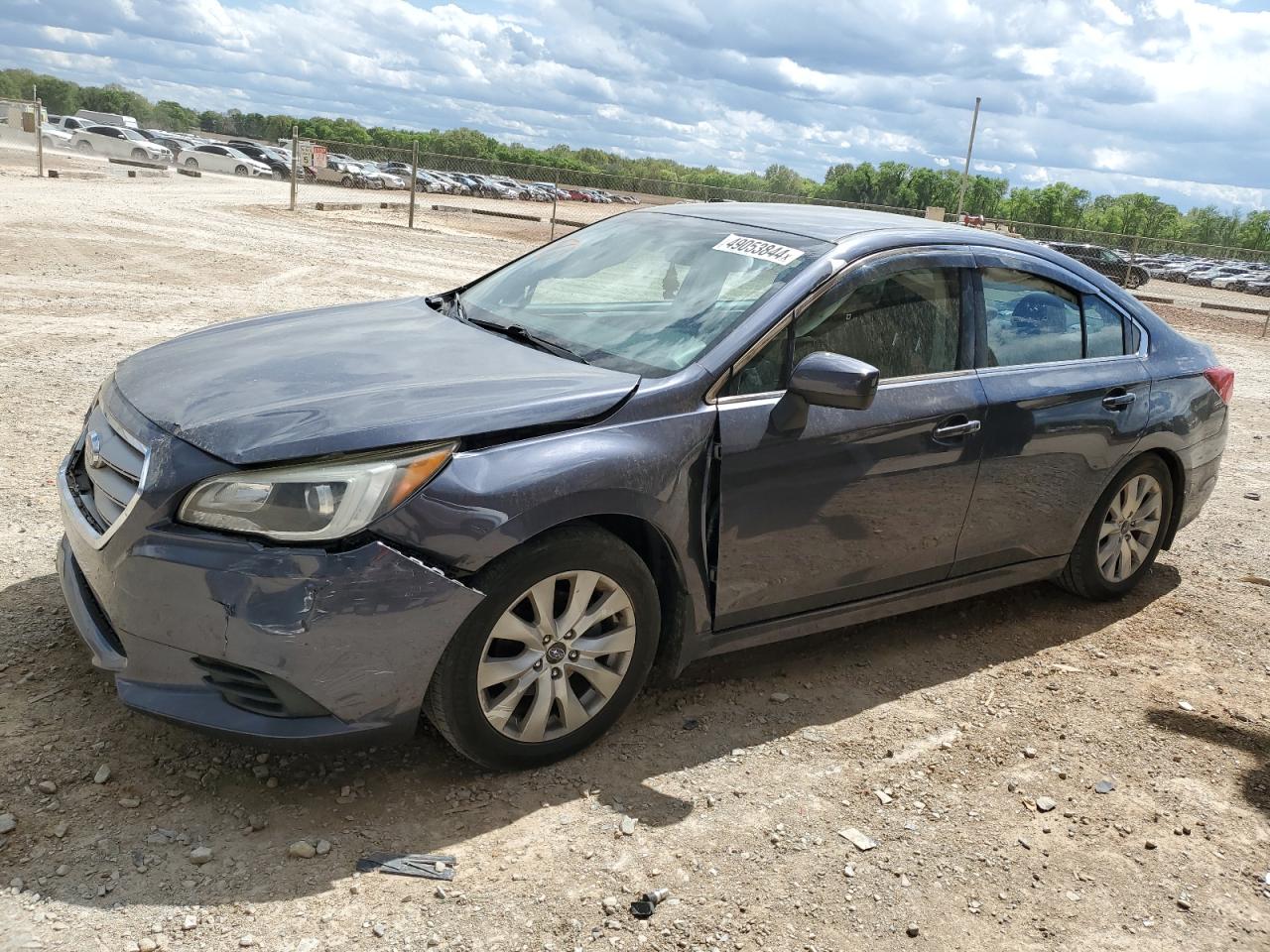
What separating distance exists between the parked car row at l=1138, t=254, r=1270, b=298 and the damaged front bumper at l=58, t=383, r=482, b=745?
4822 cm

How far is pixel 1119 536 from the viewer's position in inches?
209

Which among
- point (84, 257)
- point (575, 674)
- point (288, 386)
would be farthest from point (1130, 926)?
point (84, 257)

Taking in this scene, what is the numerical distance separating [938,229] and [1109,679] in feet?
6.65

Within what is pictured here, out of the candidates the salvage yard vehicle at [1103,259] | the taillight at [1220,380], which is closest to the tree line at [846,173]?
the salvage yard vehicle at [1103,259]

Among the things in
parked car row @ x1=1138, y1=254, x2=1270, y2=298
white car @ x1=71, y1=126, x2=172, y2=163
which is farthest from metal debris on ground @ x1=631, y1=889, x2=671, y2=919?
white car @ x1=71, y1=126, x2=172, y2=163

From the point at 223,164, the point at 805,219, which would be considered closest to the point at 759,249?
the point at 805,219

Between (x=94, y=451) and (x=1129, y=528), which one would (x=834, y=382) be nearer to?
(x=94, y=451)

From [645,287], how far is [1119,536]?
267cm

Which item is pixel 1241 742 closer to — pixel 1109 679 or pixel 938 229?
pixel 1109 679

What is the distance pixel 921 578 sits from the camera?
4.45 metres

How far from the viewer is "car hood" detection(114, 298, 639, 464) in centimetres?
313

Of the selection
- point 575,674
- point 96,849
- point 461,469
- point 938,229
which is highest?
point 938,229

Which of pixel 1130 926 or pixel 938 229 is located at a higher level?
pixel 938 229

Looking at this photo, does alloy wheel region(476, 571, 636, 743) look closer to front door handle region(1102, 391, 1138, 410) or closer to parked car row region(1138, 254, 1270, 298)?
front door handle region(1102, 391, 1138, 410)
